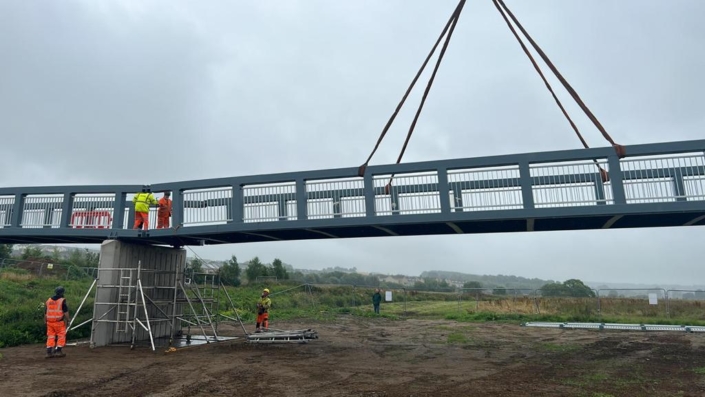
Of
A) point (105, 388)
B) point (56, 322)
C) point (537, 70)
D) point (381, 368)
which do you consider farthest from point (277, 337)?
point (537, 70)

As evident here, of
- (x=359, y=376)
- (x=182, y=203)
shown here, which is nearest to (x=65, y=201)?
(x=182, y=203)

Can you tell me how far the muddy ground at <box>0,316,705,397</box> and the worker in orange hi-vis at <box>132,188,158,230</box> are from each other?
12.5 ft

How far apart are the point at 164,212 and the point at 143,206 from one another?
25.2 inches

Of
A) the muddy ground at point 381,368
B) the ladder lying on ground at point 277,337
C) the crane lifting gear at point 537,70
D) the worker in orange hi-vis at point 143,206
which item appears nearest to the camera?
the muddy ground at point 381,368

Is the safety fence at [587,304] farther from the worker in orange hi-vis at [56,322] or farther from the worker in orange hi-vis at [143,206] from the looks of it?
the worker in orange hi-vis at [56,322]

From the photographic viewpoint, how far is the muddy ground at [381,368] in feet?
29.8

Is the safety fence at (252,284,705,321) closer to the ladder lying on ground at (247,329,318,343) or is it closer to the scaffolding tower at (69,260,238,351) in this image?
the scaffolding tower at (69,260,238,351)

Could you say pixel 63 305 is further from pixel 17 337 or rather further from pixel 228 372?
pixel 228 372

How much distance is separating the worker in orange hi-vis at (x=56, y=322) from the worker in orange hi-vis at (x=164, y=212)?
11.2 feet

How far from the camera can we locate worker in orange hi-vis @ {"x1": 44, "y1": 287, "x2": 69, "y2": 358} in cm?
1252

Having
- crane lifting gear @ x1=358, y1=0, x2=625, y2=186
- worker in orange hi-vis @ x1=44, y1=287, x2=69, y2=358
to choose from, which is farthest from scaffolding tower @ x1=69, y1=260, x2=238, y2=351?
crane lifting gear @ x1=358, y1=0, x2=625, y2=186

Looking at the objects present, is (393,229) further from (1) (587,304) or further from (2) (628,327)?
(1) (587,304)

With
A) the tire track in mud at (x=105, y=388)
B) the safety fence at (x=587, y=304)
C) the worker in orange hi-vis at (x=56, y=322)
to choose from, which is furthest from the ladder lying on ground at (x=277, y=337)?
the safety fence at (x=587, y=304)

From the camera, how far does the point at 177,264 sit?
57.8 feet
